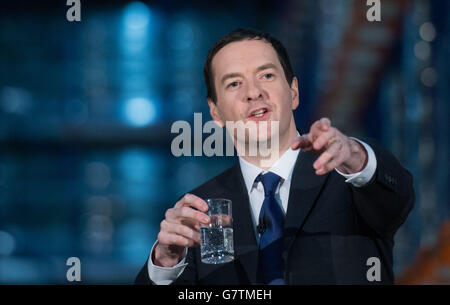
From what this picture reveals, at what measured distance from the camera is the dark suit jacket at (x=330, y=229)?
158 centimetres

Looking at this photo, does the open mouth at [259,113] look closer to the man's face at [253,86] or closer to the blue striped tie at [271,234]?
the man's face at [253,86]

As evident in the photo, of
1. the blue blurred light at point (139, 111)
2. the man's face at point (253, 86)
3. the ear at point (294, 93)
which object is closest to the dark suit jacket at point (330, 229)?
the man's face at point (253, 86)

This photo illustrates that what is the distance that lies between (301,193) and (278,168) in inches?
5.0

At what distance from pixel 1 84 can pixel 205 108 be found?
315cm

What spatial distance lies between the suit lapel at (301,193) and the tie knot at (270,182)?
47 mm

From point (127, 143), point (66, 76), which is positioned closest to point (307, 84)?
point (127, 143)

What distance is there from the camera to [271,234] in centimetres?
164

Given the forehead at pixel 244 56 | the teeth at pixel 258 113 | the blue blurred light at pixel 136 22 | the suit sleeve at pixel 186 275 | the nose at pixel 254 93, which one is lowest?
the suit sleeve at pixel 186 275

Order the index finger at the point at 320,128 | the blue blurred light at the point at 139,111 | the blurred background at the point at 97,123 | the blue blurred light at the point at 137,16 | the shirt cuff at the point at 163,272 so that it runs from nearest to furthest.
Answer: the index finger at the point at 320,128 < the shirt cuff at the point at 163,272 < the blurred background at the point at 97,123 < the blue blurred light at the point at 137,16 < the blue blurred light at the point at 139,111

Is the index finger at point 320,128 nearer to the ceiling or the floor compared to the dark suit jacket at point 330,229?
nearer to the ceiling

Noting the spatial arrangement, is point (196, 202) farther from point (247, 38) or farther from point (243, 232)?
point (247, 38)

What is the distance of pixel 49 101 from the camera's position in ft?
31.2
